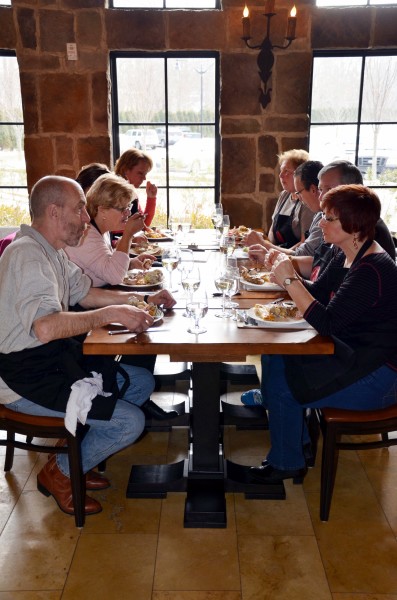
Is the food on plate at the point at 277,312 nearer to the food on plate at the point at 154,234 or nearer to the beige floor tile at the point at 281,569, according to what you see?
the beige floor tile at the point at 281,569

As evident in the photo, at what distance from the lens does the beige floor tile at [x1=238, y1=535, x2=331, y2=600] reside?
183cm

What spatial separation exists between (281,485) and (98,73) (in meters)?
3.43

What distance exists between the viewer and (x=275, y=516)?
7.27 feet

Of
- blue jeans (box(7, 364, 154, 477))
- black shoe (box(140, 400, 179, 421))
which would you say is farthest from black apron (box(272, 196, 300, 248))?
blue jeans (box(7, 364, 154, 477))

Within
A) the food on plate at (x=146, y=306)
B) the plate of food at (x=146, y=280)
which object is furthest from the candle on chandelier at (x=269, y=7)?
the food on plate at (x=146, y=306)

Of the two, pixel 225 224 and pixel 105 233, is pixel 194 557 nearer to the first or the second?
pixel 105 233

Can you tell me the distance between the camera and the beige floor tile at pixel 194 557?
1.87m

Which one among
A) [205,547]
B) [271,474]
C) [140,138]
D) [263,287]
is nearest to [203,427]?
[271,474]

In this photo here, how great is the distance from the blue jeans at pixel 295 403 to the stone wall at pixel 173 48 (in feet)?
8.63

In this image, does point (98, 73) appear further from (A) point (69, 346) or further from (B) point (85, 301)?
(A) point (69, 346)

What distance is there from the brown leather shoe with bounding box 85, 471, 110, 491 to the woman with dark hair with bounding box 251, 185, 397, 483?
2.64ft

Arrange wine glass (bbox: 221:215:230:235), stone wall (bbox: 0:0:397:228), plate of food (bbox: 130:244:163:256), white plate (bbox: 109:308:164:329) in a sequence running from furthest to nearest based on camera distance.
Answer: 1. stone wall (bbox: 0:0:397:228)
2. wine glass (bbox: 221:215:230:235)
3. plate of food (bbox: 130:244:163:256)
4. white plate (bbox: 109:308:164:329)

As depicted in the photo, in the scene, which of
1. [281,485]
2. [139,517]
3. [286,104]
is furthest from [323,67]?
[139,517]

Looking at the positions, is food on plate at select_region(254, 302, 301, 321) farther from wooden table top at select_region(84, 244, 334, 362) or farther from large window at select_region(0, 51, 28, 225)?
large window at select_region(0, 51, 28, 225)
